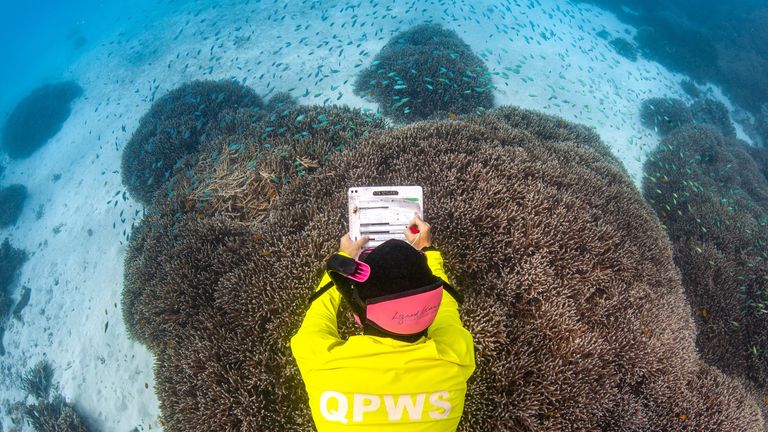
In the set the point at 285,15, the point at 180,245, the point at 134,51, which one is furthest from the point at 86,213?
the point at 134,51

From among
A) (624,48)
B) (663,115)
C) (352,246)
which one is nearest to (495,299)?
(352,246)

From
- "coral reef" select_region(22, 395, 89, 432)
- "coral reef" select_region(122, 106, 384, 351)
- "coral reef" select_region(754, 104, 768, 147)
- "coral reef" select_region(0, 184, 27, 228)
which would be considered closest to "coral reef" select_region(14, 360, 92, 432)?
"coral reef" select_region(22, 395, 89, 432)

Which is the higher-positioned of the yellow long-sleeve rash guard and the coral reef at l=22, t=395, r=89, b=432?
the yellow long-sleeve rash guard

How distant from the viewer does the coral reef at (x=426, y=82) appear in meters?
9.41

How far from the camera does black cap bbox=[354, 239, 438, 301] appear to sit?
1741 millimetres

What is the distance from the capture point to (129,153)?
33.8 feet

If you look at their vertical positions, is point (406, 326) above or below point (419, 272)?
below

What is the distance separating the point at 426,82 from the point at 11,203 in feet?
60.4

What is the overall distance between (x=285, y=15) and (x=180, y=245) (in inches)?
653

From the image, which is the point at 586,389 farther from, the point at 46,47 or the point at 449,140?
the point at 46,47

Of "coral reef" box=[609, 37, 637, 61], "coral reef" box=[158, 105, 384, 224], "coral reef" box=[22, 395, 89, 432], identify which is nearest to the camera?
"coral reef" box=[158, 105, 384, 224]

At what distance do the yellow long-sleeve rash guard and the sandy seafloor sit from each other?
18.8ft

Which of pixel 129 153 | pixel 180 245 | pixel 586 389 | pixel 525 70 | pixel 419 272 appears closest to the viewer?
pixel 419 272

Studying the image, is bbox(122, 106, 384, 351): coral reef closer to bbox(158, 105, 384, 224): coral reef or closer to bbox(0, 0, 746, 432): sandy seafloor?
bbox(158, 105, 384, 224): coral reef
